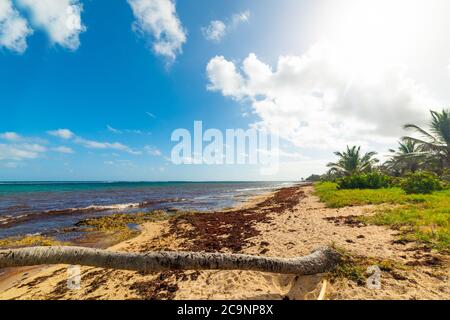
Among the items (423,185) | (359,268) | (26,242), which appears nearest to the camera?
(359,268)

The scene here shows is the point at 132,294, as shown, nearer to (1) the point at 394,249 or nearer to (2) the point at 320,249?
(2) the point at 320,249

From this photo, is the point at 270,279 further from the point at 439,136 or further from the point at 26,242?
the point at 439,136

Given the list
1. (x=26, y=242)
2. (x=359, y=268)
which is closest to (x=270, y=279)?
(x=359, y=268)

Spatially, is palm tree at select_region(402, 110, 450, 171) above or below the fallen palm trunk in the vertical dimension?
above

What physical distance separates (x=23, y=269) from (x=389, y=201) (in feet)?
60.5

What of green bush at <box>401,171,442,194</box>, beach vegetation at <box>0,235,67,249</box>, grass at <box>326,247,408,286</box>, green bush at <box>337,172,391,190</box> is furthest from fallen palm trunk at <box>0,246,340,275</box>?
green bush at <box>337,172,391,190</box>

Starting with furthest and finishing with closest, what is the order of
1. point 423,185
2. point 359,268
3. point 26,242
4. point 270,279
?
point 423,185
point 26,242
point 270,279
point 359,268

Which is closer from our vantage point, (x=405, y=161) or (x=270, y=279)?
(x=270, y=279)

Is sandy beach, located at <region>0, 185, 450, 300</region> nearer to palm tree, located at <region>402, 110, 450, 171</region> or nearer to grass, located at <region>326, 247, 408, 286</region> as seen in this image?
grass, located at <region>326, 247, 408, 286</region>

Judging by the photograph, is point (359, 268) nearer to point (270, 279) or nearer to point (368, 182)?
point (270, 279)

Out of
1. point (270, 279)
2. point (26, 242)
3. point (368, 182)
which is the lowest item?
point (26, 242)

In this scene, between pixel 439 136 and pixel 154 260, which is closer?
pixel 154 260

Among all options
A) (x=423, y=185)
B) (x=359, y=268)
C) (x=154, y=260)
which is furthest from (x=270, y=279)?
(x=423, y=185)

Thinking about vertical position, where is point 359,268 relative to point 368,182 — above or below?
below
